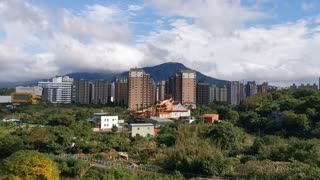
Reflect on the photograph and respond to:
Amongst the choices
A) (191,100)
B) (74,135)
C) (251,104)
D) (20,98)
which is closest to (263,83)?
(191,100)

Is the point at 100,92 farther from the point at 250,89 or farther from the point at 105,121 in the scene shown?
the point at 105,121

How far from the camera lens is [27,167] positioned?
13.4m

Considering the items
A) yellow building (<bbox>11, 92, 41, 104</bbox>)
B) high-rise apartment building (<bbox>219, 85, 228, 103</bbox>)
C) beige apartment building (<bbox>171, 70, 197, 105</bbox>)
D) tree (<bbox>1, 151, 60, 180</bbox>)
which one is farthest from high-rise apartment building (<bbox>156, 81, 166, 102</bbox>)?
tree (<bbox>1, 151, 60, 180</bbox>)

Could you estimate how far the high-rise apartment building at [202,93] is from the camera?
59219mm

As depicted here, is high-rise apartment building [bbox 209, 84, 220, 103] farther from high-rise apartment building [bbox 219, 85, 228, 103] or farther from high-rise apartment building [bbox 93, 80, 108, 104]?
high-rise apartment building [bbox 93, 80, 108, 104]

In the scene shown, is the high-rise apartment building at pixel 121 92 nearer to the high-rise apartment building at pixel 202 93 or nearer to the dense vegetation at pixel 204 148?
the high-rise apartment building at pixel 202 93

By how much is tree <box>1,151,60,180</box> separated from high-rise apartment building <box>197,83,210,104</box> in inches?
1825

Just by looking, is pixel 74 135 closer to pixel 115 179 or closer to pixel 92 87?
pixel 115 179

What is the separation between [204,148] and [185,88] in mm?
36478

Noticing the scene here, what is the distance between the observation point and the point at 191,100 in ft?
176

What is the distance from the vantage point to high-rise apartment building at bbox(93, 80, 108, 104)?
6419 centimetres

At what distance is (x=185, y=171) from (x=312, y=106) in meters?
14.4

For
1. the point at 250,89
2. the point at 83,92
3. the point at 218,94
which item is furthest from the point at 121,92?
the point at 250,89

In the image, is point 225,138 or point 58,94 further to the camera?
point 58,94
